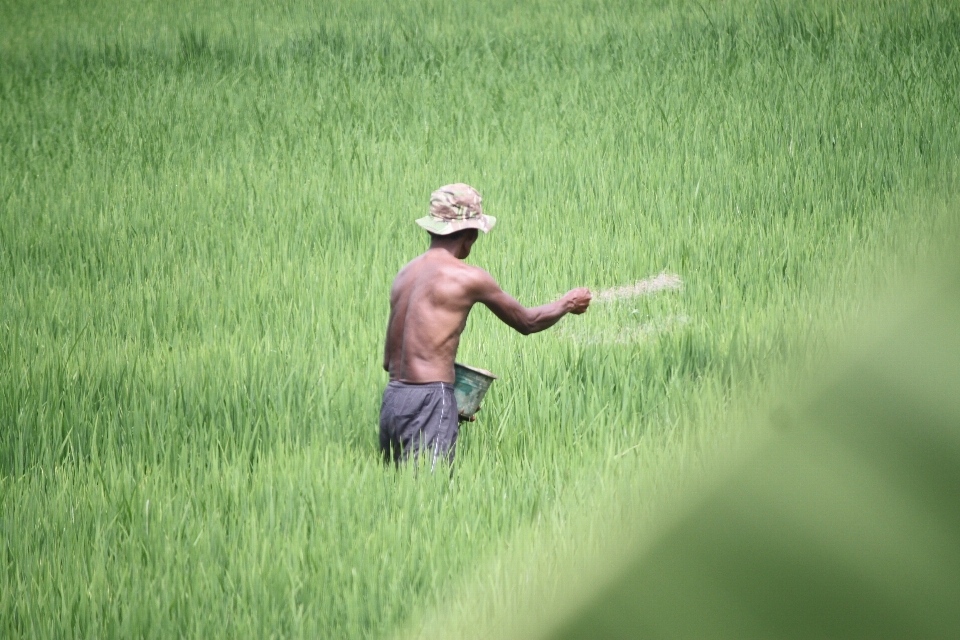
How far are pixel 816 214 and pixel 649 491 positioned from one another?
517 centimetres

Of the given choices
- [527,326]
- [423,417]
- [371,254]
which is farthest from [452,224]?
[371,254]

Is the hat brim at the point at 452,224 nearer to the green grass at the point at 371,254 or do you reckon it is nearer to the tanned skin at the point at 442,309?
the tanned skin at the point at 442,309

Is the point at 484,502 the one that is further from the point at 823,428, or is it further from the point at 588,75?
the point at 588,75

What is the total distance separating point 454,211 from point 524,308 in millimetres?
333

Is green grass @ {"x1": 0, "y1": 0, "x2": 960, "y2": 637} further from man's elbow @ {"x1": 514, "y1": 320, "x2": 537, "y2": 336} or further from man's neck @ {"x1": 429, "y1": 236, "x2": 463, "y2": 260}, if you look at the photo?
man's neck @ {"x1": 429, "y1": 236, "x2": 463, "y2": 260}

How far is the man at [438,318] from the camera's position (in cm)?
279

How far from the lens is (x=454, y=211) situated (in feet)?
9.29

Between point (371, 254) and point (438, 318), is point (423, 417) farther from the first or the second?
point (371, 254)

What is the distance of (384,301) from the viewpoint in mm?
4598

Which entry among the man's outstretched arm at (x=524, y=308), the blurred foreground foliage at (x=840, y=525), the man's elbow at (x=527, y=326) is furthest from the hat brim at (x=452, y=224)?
the blurred foreground foliage at (x=840, y=525)

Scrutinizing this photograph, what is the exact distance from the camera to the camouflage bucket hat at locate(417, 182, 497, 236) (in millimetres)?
2807

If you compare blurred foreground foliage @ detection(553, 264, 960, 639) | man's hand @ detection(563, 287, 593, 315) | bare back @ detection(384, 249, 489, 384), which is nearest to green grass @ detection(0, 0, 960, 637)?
blurred foreground foliage @ detection(553, 264, 960, 639)

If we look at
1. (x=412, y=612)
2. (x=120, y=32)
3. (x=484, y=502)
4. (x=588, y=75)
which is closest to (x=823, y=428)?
(x=412, y=612)

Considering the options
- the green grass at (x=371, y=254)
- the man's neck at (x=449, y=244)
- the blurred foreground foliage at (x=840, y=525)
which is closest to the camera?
the blurred foreground foliage at (x=840, y=525)
